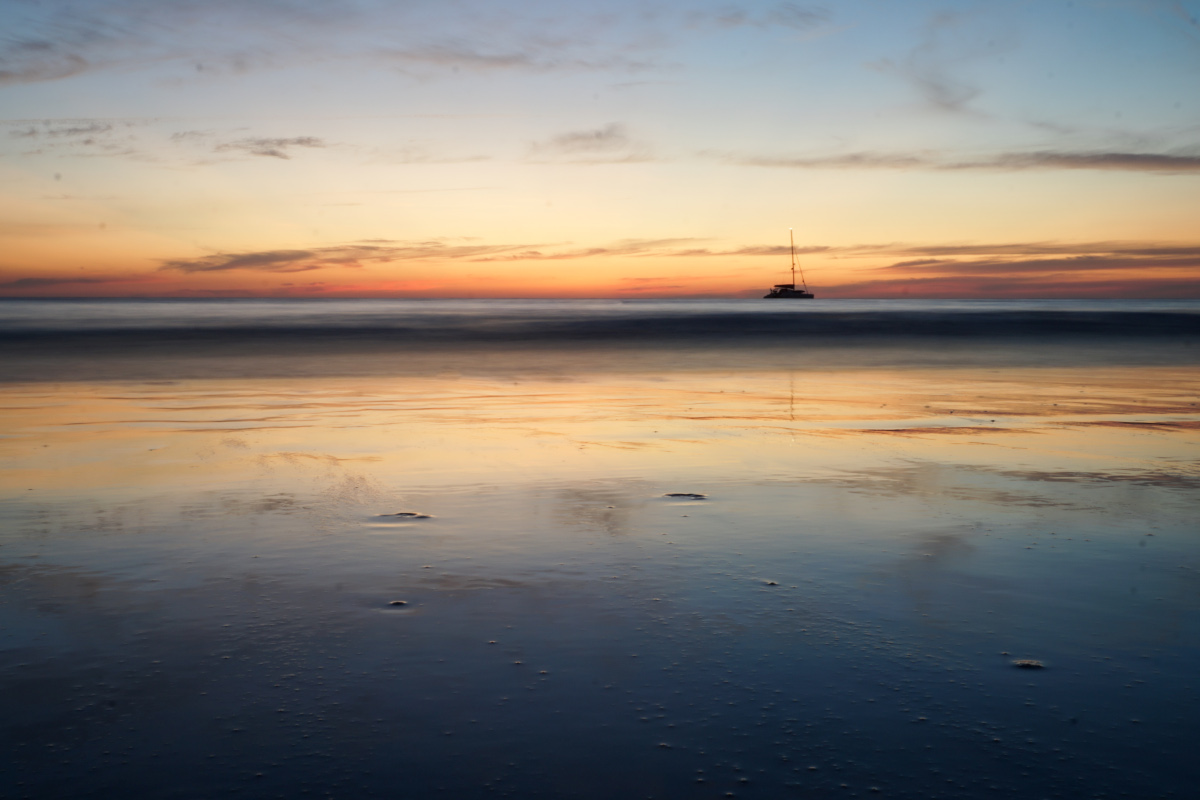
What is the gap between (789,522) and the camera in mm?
7129

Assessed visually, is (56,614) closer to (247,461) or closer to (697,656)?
(697,656)

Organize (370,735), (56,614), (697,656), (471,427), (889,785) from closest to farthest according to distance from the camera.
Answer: (889,785), (370,735), (697,656), (56,614), (471,427)

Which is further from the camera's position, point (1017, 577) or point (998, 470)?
point (998, 470)

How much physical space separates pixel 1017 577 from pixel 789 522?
178 cm

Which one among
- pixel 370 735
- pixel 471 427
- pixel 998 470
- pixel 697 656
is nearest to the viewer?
pixel 370 735

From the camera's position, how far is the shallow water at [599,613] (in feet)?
11.7

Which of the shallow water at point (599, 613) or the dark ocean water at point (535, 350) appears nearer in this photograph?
the shallow water at point (599, 613)

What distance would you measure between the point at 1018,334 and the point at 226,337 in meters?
39.1

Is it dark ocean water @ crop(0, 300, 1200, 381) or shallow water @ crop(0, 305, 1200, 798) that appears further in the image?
dark ocean water @ crop(0, 300, 1200, 381)

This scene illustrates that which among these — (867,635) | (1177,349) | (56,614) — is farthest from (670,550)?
(1177,349)

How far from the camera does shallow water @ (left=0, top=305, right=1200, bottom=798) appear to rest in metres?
3.57

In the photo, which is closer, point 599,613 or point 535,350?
point 599,613

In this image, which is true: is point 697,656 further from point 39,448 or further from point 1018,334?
point 1018,334

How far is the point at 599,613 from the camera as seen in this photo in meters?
5.13
